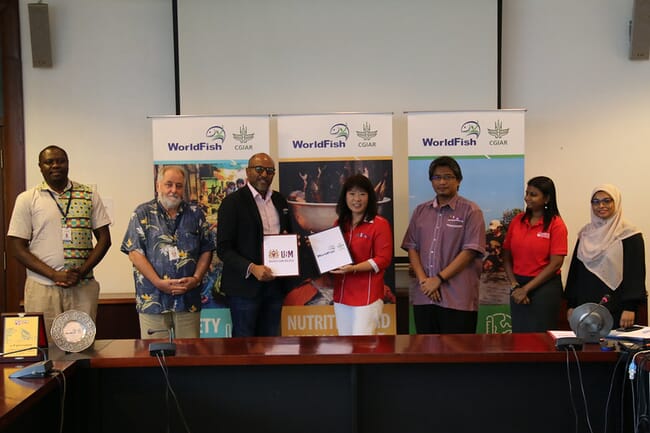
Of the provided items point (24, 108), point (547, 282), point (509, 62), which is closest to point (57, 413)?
point (547, 282)

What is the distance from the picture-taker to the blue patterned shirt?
11.1 ft

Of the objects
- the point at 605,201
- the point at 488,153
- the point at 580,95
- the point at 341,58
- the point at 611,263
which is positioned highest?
the point at 341,58

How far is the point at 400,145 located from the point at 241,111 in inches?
52.7

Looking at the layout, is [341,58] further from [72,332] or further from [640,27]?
[72,332]

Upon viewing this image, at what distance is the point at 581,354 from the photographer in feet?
7.36

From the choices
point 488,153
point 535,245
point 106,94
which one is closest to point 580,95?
point 488,153

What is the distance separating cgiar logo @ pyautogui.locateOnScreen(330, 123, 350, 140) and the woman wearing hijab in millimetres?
1772

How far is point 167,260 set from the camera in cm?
339

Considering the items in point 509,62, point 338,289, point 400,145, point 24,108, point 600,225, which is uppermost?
point 509,62

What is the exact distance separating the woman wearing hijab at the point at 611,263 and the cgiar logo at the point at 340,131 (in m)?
1.77

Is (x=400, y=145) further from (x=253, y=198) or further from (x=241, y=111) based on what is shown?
(x=253, y=198)

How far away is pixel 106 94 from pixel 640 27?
4.42 m

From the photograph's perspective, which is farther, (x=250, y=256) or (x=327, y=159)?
(x=327, y=159)

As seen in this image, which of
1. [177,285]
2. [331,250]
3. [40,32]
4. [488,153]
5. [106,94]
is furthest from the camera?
[106,94]
